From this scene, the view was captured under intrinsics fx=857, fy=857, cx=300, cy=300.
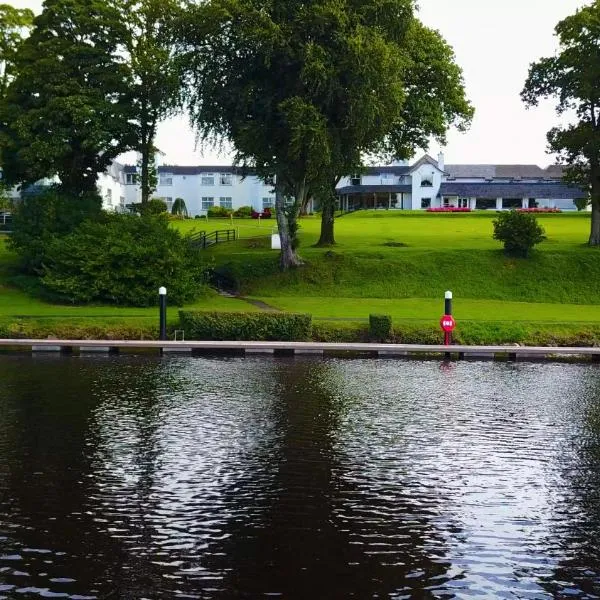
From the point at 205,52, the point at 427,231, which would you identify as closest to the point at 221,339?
the point at 205,52

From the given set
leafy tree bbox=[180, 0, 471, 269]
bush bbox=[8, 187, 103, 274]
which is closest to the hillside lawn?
bush bbox=[8, 187, 103, 274]

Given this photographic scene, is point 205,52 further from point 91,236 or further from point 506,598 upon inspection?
point 506,598

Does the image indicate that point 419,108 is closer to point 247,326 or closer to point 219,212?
point 247,326

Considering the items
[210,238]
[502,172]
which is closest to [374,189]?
[502,172]

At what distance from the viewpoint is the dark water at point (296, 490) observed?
10.0 meters

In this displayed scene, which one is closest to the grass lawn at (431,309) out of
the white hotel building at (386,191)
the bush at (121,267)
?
the bush at (121,267)

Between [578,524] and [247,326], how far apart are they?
73.0ft

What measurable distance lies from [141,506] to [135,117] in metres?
40.7

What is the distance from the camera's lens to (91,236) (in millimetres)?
43469

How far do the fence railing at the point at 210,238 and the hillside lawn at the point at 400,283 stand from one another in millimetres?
1774

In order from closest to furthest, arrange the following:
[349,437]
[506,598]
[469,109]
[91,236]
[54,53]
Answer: [506,598]
[349,437]
[91,236]
[54,53]
[469,109]

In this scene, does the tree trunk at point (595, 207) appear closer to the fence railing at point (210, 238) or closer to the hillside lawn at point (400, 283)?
the hillside lawn at point (400, 283)

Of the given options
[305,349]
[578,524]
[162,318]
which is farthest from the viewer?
[162,318]

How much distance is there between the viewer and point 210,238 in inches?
2499
